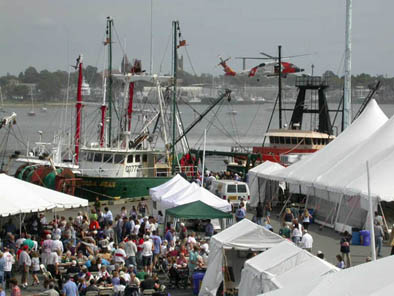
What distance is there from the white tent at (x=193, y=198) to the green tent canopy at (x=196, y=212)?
2.68ft

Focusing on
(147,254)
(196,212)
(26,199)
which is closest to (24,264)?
(26,199)

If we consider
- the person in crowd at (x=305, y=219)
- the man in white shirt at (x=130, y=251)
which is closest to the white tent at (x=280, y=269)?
the man in white shirt at (x=130, y=251)

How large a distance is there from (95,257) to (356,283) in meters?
11.5

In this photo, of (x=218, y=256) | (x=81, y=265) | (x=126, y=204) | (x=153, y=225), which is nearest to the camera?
(x=218, y=256)

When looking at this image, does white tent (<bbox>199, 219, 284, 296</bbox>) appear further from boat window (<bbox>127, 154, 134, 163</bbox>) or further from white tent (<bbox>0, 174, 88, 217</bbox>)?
boat window (<bbox>127, 154, 134, 163</bbox>)

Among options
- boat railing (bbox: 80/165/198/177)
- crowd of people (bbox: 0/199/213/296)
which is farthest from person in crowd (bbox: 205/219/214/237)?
boat railing (bbox: 80/165/198/177)

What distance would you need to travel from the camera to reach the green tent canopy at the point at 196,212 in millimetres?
25000

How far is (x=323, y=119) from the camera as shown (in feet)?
213

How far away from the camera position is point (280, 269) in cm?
1584

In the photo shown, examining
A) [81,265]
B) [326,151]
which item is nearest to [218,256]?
[81,265]

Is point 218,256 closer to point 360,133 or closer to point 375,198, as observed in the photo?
point 375,198

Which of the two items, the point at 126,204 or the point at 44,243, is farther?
the point at 126,204

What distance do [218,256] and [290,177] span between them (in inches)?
553

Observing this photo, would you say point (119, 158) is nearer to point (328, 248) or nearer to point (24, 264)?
point (328, 248)
